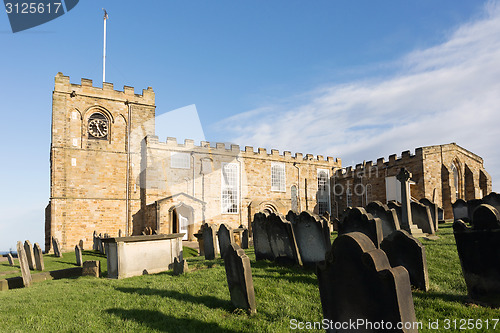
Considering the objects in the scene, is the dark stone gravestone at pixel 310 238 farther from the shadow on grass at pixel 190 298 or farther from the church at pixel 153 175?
the church at pixel 153 175

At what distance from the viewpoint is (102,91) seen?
81.4 ft

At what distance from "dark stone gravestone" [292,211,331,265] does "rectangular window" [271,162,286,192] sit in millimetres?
22491

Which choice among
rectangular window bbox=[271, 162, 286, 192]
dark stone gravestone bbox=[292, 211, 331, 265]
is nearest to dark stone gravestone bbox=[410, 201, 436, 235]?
dark stone gravestone bbox=[292, 211, 331, 265]

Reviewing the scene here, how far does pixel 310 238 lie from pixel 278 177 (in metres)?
23.2

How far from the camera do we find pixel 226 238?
10.5 m

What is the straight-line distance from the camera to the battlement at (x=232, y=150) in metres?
26.1

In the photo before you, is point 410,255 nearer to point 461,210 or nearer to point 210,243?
point 210,243

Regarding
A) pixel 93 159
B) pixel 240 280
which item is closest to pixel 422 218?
pixel 240 280

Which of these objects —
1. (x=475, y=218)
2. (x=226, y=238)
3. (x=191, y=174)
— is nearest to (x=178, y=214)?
(x=191, y=174)

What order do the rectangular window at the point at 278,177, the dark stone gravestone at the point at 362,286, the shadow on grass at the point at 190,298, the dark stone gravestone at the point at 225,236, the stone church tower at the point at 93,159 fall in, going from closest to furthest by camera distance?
the dark stone gravestone at the point at 362,286
the shadow on grass at the point at 190,298
the dark stone gravestone at the point at 225,236
the stone church tower at the point at 93,159
the rectangular window at the point at 278,177

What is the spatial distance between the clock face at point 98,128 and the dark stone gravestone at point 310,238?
68.6 feet

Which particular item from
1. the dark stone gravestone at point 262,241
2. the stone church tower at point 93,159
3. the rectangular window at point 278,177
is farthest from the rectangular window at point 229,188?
the dark stone gravestone at point 262,241

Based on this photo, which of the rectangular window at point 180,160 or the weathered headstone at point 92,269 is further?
the rectangular window at point 180,160

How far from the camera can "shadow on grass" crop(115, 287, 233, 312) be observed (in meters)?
5.49
